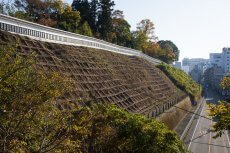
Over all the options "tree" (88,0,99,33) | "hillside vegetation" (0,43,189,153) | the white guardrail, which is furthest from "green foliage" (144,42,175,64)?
"hillside vegetation" (0,43,189,153)

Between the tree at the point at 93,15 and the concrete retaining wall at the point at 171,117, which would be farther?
the tree at the point at 93,15

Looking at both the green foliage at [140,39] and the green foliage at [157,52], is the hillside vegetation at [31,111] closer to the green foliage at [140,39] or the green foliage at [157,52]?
the green foliage at [140,39]

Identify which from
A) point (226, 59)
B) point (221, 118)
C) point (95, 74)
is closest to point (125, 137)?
point (221, 118)

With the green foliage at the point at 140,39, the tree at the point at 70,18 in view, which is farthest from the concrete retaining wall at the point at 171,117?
the green foliage at the point at 140,39

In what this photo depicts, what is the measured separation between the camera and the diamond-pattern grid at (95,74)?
2056 cm

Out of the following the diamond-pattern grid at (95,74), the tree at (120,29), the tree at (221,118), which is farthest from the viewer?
the tree at (120,29)

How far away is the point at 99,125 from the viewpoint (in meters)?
13.2

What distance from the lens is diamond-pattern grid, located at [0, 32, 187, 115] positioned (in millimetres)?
20562

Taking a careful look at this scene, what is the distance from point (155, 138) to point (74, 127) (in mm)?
4556

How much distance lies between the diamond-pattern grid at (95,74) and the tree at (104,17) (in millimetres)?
15731

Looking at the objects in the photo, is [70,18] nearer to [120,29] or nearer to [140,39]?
[120,29]

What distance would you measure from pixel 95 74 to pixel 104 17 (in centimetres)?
2747

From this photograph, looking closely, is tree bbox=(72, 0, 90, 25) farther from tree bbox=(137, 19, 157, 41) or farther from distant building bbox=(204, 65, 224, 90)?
distant building bbox=(204, 65, 224, 90)

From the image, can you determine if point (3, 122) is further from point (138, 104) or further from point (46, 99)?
point (138, 104)
